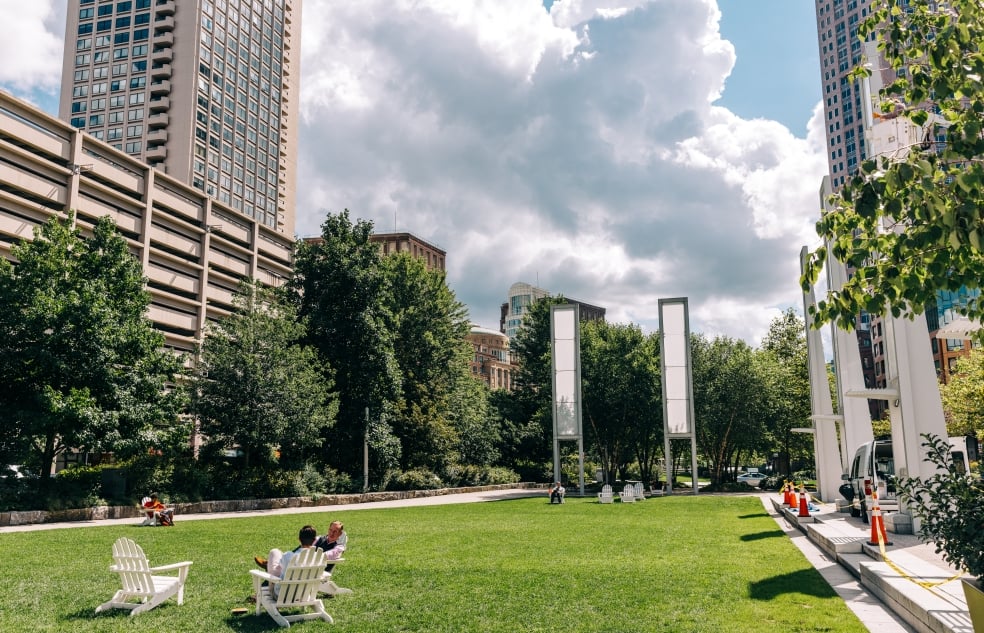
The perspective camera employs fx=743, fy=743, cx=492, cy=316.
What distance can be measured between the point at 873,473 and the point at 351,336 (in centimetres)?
2792

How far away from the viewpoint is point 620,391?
170 ft

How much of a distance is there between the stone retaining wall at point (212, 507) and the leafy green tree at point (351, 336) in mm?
3172

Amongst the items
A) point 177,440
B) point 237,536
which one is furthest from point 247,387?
point 237,536

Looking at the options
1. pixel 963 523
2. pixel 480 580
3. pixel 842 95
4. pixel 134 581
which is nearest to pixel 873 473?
pixel 480 580

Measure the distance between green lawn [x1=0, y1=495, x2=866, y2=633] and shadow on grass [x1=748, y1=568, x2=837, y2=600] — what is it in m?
0.03

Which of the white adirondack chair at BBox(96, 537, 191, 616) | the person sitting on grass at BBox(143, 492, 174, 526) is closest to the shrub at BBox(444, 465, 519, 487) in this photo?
the person sitting on grass at BBox(143, 492, 174, 526)

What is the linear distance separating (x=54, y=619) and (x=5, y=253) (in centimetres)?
5897

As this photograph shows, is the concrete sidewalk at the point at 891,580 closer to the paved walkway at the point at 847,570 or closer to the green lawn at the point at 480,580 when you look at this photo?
the paved walkway at the point at 847,570

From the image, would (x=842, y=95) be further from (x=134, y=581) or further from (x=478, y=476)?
(x=134, y=581)

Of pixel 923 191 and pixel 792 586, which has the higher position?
pixel 923 191

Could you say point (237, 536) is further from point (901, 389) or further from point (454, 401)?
point (454, 401)

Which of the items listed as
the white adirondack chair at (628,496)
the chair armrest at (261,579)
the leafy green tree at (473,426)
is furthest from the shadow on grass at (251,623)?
the leafy green tree at (473,426)

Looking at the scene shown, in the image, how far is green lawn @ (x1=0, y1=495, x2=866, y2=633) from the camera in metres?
8.81

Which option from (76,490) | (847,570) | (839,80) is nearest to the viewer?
(847,570)
